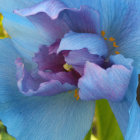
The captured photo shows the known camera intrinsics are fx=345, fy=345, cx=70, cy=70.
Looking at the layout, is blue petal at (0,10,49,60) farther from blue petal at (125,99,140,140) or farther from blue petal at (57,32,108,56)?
blue petal at (125,99,140,140)

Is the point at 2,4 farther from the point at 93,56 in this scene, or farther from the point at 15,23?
the point at 93,56

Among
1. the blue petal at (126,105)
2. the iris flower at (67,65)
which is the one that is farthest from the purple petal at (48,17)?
the blue petal at (126,105)

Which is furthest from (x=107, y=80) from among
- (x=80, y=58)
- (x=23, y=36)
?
(x=23, y=36)

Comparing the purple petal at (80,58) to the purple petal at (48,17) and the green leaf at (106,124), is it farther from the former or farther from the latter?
the green leaf at (106,124)

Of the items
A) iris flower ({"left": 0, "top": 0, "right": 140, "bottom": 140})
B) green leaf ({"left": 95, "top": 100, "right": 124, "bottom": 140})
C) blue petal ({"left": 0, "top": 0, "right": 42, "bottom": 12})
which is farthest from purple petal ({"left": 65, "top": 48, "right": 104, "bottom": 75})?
green leaf ({"left": 95, "top": 100, "right": 124, "bottom": 140})

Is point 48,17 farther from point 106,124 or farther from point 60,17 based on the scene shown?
point 106,124

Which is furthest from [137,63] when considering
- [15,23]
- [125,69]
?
[15,23]
